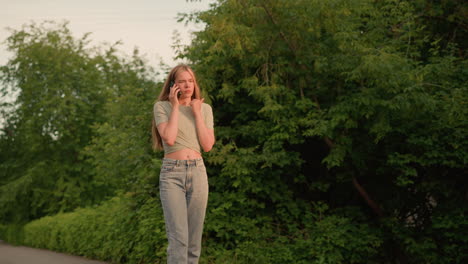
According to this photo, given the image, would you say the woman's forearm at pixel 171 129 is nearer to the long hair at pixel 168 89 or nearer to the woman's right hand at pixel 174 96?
the woman's right hand at pixel 174 96

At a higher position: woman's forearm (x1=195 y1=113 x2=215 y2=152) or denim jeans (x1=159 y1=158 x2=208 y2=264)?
woman's forearm (x1=195 y1=113 x2=215 y2=152)

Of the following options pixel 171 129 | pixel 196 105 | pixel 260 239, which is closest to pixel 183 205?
pixel 171 129

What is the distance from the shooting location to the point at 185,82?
15.3 feet

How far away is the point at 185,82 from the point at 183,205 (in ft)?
3.38

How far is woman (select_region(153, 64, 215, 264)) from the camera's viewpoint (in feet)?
14.3

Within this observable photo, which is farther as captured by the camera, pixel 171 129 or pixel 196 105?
pixel 196 105

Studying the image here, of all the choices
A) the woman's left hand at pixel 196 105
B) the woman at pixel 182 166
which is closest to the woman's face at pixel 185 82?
the woman at pixel 182 166

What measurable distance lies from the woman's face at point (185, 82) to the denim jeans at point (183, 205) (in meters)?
0.61

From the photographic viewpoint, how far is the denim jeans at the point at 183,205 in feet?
14.3

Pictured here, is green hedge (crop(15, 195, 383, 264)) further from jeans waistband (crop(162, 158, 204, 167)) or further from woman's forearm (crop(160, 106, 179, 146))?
woman's forearm (crop(160, 106, 179, 146))

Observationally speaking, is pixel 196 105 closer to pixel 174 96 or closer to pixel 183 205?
pixel 174 96

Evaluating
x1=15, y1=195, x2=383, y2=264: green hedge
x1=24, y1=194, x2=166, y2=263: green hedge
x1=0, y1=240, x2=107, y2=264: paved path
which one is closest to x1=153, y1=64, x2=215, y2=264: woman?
x1=15, y1=195, x2=383, y2=264: green hedge

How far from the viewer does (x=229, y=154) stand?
10117 mm

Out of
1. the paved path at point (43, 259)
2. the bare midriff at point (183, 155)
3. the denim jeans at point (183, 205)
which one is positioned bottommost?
the paved path at point (43, 259)
